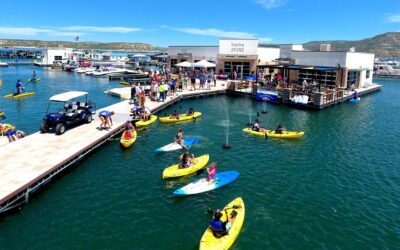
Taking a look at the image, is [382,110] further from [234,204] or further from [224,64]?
[234,204]

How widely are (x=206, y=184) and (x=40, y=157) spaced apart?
35.3 feet

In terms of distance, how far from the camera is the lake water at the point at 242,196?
14.4 meters

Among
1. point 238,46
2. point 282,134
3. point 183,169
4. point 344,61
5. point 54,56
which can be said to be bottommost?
point 183,169

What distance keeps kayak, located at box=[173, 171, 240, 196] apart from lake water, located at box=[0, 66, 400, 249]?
33cm

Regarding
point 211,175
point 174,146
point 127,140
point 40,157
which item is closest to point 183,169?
point 211,175

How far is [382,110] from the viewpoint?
45250 millimetres

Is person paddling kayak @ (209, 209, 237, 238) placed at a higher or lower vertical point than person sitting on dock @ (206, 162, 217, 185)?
lower

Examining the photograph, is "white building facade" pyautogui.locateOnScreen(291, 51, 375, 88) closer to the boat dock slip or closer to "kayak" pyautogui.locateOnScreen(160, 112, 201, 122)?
"kayak" pyautogui.locateOnScreen(160, 112, 201, 122)

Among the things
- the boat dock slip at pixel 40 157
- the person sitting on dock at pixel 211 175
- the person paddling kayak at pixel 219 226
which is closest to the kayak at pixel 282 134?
the person sitting on dock at pixel 211 175

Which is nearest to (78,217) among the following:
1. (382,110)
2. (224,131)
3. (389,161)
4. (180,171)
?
(180,171)

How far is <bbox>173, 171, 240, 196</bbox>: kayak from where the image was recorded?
59.1 feet

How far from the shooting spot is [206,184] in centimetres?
1891

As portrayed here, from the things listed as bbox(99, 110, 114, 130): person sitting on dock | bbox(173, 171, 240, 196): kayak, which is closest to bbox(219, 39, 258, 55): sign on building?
bbox(99, 110, 114, 130): person sitting on dock

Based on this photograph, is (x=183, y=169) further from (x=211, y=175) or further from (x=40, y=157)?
(x=40, y=157)
